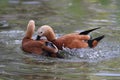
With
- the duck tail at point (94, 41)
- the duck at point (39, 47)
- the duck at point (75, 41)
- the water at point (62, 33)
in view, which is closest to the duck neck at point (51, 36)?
the duck at point (75, 41)

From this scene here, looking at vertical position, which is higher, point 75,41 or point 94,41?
point 75,41

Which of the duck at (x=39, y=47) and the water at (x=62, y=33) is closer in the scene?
the water at (x=62, y=33)

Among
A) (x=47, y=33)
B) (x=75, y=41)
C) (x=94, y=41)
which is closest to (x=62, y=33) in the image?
(x=47, y=33)

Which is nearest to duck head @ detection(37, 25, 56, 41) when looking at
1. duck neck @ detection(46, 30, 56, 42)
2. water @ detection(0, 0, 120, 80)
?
duck neck @ detection(46, 30, 56, 42)

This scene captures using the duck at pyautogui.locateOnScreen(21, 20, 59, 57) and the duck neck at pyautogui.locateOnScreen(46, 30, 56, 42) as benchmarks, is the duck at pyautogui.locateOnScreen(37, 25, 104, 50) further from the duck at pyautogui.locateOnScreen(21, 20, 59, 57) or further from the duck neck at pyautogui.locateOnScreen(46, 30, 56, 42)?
the duck at pyautogui.locateOnScreen(21, 20, 59, 57)

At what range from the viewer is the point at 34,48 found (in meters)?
10.0

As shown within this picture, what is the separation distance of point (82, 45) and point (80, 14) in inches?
132

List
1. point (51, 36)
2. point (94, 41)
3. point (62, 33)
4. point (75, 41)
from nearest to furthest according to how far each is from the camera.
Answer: point (75, 41) → point (94, 41) → point (51, 36) → point (62, 33)

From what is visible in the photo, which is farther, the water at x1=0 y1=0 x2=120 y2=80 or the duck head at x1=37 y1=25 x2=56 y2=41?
the duck head at x1=37 y1=25 x2=56 y2=41

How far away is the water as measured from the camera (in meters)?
8.55

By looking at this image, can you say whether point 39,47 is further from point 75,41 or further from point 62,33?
point 62,33

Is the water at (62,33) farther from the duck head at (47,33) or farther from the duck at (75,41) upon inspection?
the duck head at (47,33)

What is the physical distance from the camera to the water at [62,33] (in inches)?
337

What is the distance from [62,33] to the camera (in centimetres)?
1148
